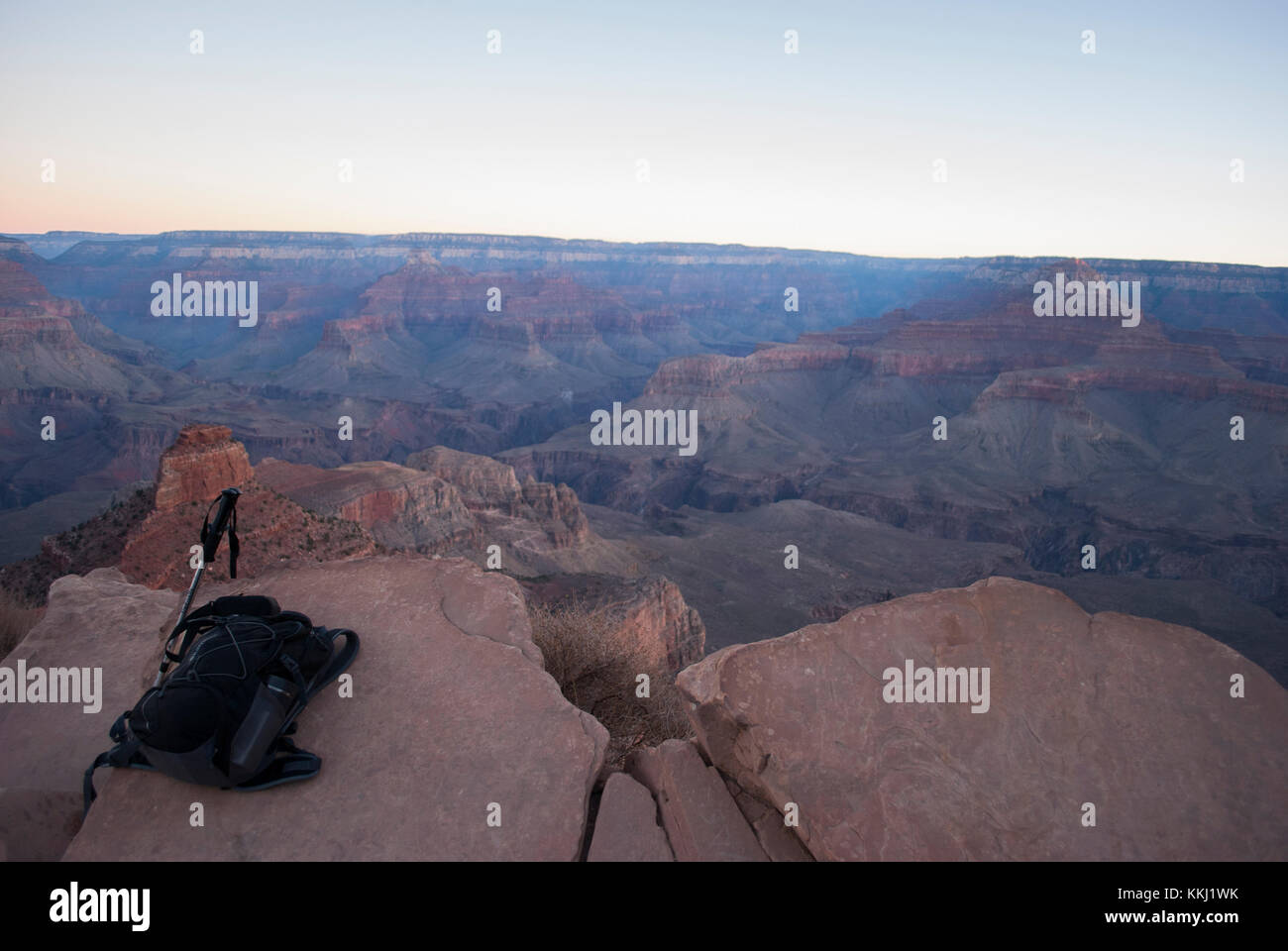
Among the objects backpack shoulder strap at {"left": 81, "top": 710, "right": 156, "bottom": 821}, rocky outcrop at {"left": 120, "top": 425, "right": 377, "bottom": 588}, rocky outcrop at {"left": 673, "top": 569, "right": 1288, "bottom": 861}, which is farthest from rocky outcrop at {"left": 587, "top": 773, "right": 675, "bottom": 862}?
rocky outcrop at {"left": 120, "top": 425, "right": 377, "bottom": 588}

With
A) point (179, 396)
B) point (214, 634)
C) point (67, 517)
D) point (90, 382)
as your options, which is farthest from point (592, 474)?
point (214, 634)

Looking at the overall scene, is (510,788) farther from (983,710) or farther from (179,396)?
(179,396)

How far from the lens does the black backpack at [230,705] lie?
4566 mm

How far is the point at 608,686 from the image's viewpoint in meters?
8.73

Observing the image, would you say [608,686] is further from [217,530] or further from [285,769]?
[217,530]

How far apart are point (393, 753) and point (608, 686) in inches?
152

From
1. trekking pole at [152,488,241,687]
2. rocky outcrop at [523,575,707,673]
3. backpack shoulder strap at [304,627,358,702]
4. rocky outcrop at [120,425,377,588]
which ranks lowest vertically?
rocky outcrop at [523,575,707,673]

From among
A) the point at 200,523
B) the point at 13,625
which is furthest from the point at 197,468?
the point at 13,625

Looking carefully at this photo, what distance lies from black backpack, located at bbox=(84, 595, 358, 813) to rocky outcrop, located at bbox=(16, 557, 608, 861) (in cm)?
15

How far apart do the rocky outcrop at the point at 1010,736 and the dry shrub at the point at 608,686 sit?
2.33 meters

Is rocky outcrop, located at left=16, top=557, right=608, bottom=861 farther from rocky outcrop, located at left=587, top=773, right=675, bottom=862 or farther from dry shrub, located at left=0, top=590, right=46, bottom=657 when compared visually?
dry shrub, located at left=0, top=590, right=46, bottom=657

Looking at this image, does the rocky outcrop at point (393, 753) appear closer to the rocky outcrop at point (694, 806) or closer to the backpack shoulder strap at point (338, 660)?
the backpack shoulder strap at point (338, 660)

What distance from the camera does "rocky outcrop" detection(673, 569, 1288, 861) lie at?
4414 millimetres
